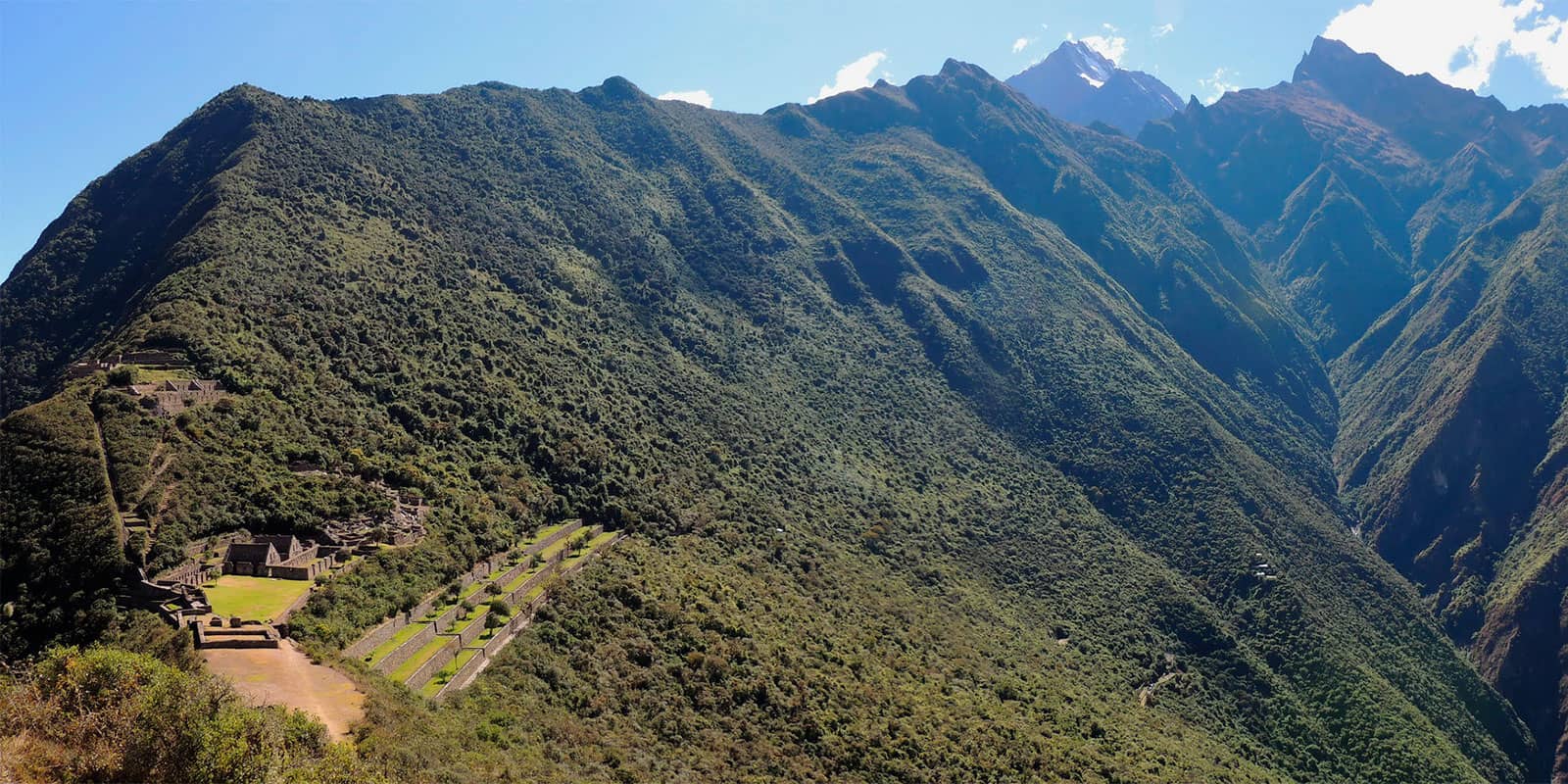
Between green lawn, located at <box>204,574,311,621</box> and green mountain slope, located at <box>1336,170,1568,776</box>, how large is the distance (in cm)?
10963

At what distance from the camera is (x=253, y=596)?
31078 millimetres

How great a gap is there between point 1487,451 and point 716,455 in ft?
362

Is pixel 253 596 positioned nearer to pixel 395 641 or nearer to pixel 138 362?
pixel 395 641

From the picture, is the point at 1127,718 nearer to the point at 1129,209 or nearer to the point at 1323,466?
the point at 1323,466

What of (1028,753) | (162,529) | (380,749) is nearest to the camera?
(380,749)

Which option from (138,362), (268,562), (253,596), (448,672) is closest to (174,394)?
(138,362)

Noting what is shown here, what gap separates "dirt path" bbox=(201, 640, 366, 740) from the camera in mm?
24486

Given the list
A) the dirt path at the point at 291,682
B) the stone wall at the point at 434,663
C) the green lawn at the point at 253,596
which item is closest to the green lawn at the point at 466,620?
the stone wall at the point at 434,663

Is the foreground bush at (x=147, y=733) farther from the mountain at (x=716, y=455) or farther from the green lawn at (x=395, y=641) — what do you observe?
the green lawn at (x=395, y=641)

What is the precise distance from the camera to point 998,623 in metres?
72.2

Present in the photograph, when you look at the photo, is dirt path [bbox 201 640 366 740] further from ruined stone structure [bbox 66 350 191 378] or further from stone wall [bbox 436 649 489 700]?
ruined stone structure [bbox 66 350 191 378]

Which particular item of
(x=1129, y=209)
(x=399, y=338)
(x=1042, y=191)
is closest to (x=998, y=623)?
(x=399, y=338)

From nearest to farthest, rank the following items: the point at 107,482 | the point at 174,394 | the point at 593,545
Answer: the point at 107,482 → the point at 174,394 → the point at 593,545

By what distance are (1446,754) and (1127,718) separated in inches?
1315
